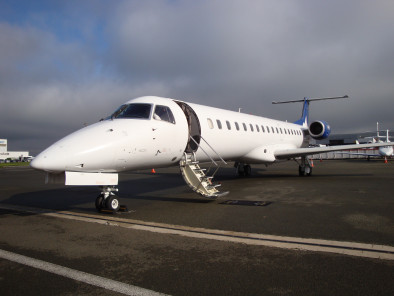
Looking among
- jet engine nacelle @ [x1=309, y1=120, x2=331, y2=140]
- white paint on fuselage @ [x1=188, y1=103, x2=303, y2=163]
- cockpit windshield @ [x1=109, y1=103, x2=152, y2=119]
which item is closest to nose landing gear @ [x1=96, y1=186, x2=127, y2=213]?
cockpit windshield @ [x1=109, y1=103, x2=152, y2=119]

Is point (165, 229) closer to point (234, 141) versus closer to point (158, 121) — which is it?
point (158, 121)

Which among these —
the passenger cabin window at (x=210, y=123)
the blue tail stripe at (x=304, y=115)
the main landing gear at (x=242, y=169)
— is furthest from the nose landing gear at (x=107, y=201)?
the blue tail stripe at (x=304, y=115)

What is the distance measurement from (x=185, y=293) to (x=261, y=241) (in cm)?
211

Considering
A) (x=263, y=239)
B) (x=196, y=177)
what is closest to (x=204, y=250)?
(x=263, y=239)

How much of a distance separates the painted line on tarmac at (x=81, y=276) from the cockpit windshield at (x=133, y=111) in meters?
4.36

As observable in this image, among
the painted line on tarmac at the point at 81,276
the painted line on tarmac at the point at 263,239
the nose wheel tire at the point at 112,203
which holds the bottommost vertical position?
the painted line on tarmac at the point at 81,276

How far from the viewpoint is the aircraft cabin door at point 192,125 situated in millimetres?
9648

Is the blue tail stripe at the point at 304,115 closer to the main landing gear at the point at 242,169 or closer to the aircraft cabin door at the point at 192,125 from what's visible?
the main landing gear at the point at 242,169

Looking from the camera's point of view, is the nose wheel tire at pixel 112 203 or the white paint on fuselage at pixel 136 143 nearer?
the white paint on fuselage at pixel 136 143

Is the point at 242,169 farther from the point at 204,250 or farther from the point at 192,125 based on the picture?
the point at 204,250

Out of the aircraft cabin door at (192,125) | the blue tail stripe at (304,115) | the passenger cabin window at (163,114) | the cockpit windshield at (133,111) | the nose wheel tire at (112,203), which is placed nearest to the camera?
the nose wheel tire at (112,203)

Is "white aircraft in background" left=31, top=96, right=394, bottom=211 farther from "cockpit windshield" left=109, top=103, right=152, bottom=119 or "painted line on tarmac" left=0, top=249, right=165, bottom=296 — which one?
"painted line on tarmac" left=0, top=249, right=165, bottom=296

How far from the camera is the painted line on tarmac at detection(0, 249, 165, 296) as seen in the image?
3.18 m

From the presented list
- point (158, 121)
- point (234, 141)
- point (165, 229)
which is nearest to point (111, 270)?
point (165, 229)
